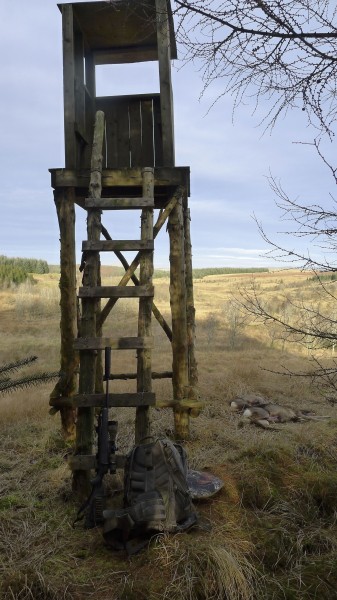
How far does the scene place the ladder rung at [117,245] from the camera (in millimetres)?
4773

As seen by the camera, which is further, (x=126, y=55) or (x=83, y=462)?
(x=126, y=55)

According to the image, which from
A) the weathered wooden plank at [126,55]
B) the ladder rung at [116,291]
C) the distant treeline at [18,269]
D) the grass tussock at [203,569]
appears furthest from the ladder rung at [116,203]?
the distant treeline at [18,269]

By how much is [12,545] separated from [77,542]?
47 cm

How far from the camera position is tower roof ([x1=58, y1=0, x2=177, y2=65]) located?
6215mm

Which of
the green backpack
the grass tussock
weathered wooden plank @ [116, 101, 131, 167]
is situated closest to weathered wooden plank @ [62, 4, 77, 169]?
weathered wooden plank @ [116, 101, 131, 167]

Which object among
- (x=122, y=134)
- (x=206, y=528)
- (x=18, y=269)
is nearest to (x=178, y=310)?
(x=122, y=134)

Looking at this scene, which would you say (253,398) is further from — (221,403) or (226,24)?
(226,24)

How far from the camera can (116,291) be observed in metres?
4.67

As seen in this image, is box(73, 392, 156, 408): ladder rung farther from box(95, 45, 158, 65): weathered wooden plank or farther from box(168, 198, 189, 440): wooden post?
box(95, 45, 158, 65): weathered wooden plank

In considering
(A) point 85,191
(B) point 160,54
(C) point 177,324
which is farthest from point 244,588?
(B) point 160,54

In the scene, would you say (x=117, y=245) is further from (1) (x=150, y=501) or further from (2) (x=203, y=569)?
(2) (x=203, y=569)

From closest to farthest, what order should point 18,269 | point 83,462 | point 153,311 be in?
point 83,462 < point 153,311 < point 18,269

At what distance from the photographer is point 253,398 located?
404 inches

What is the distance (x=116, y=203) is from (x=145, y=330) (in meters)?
1.36
